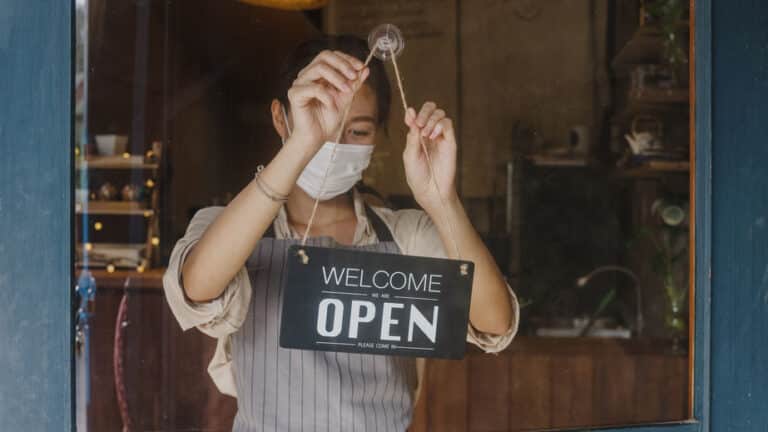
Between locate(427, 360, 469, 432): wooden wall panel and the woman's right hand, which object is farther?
locate(427, 360, 469, 432): wooden wall panel

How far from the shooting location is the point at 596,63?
11.1 feet

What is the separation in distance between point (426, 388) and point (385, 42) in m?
0.61

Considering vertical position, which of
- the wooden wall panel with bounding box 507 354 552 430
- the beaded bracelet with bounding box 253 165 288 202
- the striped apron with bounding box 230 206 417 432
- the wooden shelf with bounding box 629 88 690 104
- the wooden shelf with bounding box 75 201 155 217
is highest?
the wooden shelf with bounding box 629 88 690 104

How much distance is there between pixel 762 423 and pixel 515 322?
49 cm

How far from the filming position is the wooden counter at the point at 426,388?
117 centimetres

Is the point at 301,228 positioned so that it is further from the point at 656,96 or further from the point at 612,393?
the point at 656,96

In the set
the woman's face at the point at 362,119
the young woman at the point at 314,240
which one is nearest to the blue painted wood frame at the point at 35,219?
the young woman at the point at 314,240

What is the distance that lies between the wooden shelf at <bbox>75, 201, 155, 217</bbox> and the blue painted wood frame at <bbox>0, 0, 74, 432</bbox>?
0.09 metres

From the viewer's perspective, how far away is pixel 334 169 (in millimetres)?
1067

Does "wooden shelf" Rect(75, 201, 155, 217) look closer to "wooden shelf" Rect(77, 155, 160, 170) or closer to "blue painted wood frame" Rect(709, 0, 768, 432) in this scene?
"wooden shelf" Rect(77, 155, 160, 170)

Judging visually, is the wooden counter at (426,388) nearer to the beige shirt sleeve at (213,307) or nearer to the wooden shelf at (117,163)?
the beige shirt sleeve at (213,307)

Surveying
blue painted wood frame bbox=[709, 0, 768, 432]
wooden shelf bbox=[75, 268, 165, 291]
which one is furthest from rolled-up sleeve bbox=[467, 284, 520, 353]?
wooden shelf bbox=[75, 268, 165, 291]

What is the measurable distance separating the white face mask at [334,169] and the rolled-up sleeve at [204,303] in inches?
6.1

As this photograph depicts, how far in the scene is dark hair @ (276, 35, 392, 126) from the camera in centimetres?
109
